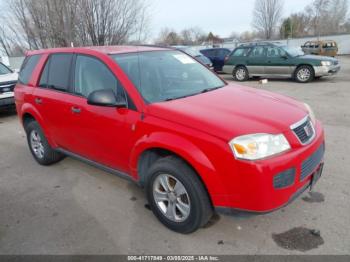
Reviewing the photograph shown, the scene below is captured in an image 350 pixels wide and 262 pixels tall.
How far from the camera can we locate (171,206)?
2850 millimetres

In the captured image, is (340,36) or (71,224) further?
(340,36)

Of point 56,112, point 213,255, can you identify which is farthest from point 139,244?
point 56,112

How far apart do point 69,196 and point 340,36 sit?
36.3 meters

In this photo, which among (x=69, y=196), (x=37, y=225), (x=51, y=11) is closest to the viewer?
(x=37, y=225)

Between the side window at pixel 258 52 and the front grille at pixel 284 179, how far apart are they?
1100 cm

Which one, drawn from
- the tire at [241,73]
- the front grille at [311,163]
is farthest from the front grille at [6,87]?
the tire at [241,73]

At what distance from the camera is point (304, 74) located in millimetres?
11555

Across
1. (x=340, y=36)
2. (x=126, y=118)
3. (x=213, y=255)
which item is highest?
(x=340, y=36)

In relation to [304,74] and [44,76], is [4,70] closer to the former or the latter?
A: [44,76]

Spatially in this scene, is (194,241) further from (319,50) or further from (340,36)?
(340,36)

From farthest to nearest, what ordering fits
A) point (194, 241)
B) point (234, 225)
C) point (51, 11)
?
point (51, 11), point (234, 225), point (194, 241)

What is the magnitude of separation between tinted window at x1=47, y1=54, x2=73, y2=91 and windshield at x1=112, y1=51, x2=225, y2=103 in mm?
877

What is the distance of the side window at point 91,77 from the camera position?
3.17 meters

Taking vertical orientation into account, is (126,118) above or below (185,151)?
above
